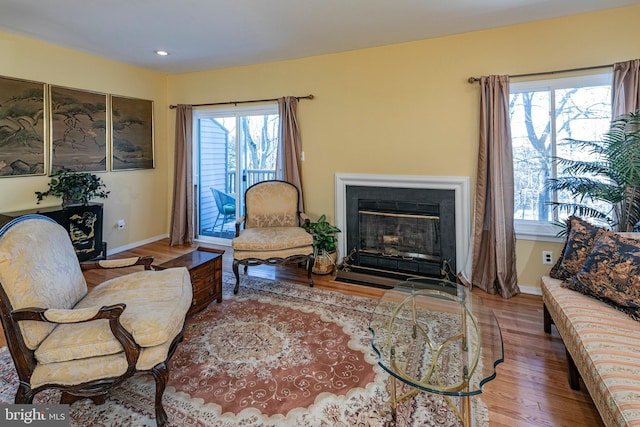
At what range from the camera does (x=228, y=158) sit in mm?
5098

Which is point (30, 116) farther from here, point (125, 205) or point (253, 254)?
point (253, 254)

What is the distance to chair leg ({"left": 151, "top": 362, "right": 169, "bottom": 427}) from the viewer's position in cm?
162

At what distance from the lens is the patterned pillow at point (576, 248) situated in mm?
2250

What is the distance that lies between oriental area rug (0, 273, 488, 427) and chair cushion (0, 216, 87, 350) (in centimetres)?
58

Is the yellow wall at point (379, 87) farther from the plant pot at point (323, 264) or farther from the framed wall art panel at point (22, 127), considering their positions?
the plant pot at point (323, 264)

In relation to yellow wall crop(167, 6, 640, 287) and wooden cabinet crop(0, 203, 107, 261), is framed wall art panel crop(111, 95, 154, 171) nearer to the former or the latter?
wooden cabinet crop(0, 203, 107, 261)

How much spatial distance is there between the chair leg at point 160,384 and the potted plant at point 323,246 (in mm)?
2377

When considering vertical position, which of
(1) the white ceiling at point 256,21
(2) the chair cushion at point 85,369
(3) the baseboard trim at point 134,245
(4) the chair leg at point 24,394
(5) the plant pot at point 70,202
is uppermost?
(1) the white ceiling at point 256,21

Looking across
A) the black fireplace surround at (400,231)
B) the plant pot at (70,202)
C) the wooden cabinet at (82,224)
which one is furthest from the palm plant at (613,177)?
the plant pot at (70,202)

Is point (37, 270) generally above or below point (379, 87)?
below

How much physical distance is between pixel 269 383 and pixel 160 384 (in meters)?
0.63

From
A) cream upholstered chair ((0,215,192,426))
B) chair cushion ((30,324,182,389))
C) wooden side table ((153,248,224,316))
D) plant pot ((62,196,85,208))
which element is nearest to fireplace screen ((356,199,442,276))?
wooden side table ((153,248,224,316))

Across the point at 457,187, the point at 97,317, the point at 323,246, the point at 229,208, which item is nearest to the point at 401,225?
the point at 457,187

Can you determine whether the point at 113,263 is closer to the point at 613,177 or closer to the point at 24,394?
the point at 24,394
